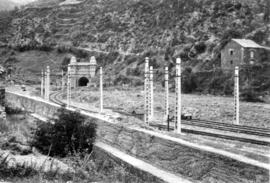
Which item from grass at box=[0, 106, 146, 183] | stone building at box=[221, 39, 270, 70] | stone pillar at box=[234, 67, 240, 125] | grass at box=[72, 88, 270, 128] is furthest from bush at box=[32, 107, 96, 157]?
stone building at box=[221, 39, 270, 70]

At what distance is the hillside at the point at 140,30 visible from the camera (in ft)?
163

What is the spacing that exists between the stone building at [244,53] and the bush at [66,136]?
2724 cm

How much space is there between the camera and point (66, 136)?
44.0 feet

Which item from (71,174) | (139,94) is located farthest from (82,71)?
(71,174)

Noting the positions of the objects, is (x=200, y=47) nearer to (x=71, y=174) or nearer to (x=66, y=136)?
(x=66, y=136)

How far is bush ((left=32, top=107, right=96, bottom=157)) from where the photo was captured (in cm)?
1321

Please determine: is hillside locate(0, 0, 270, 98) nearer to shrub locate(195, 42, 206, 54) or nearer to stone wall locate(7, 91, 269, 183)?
shrub locate(195, 42, 206, 54)

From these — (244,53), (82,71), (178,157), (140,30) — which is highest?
(140,30)

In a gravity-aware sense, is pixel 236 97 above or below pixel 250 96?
above

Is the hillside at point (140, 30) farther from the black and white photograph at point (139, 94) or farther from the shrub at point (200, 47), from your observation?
the black and white photograph at point (139, 94)

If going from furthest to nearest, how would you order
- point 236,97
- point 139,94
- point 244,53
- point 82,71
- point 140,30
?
point 140,30, point 82,71, point 139,94, point 244,53, point 236,97

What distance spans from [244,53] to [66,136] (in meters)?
28.1

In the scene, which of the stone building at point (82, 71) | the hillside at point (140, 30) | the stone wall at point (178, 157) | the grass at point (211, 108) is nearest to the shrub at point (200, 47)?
the hillside at point (140, 30)

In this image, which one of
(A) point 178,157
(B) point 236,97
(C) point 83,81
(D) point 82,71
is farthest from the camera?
(C) point 83,81
